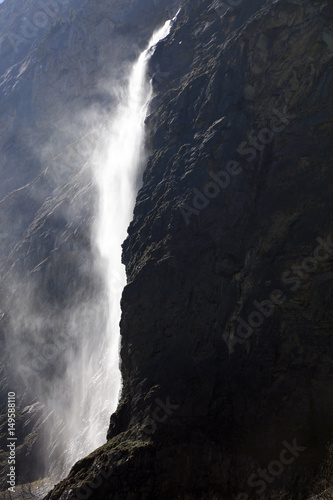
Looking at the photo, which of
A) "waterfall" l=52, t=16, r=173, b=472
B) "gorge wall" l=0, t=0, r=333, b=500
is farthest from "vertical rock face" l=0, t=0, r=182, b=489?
"gorge wall" l=0, t=0, r=333, b=500

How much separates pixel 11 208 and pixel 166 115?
100 feet

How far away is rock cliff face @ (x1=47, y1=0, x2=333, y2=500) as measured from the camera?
1755 cm

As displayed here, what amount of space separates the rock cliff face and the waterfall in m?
6.68

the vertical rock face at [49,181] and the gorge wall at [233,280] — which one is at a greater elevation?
the vertical rock face at [49,181]

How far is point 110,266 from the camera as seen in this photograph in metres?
34.7

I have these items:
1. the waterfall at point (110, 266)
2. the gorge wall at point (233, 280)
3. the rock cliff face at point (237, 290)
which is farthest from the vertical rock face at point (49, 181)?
the gorge wall at point (233, 280)

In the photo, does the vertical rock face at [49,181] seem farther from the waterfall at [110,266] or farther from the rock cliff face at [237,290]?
the rock cliff face at [237,290]

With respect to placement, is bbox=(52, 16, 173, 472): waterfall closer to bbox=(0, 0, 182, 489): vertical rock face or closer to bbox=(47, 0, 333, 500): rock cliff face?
bbox=(0, 0, 182, 489): vertical rock face

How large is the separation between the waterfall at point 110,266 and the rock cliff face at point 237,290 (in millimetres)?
6683

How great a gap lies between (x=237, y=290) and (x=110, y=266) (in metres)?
15.9

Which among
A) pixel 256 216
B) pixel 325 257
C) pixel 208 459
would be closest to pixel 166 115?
pixel 256 216

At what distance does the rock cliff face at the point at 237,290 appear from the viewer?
17.5 metres

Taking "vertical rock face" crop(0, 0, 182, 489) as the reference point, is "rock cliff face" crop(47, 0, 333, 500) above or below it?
below

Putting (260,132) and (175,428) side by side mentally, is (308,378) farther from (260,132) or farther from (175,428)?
(260,132)
